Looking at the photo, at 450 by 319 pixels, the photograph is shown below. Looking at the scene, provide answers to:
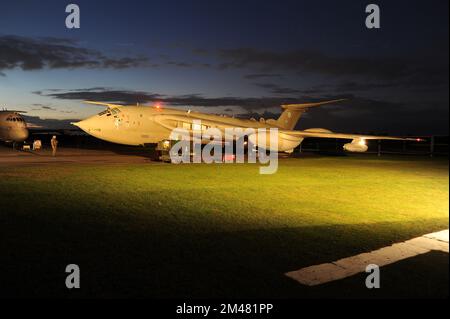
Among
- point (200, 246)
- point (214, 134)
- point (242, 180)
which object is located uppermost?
point (214, 134)

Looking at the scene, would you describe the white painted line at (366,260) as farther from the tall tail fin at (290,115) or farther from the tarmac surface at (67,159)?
the tall tail fin at (290,115)

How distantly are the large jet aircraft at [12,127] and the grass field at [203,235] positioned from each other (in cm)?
2396

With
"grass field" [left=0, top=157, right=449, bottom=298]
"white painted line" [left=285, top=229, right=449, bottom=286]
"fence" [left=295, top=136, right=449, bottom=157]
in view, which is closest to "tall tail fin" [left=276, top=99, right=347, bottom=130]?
"fence" [left=295, top=136, right=449, bottom=157]

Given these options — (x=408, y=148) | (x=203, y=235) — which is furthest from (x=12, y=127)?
(x=408, y=148)

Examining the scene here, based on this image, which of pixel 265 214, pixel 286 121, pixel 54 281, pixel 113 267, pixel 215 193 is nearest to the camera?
pixel 54 281

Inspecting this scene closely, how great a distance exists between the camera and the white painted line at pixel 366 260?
526cm

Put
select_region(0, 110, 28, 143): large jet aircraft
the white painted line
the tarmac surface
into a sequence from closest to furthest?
the white painted line → the tarmac surface → select_region(0, 110, 28, 143): large jet aircraft

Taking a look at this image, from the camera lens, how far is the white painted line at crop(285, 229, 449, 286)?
5.26m

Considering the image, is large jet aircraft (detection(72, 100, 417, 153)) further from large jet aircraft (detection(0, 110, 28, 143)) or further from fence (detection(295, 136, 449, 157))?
large jet aircraft (detection(0, 110, 28, 143))

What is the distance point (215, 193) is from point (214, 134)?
16134 millimetres

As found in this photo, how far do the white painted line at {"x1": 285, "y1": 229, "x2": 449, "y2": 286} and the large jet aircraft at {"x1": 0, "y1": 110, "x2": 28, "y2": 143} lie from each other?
35.6m
